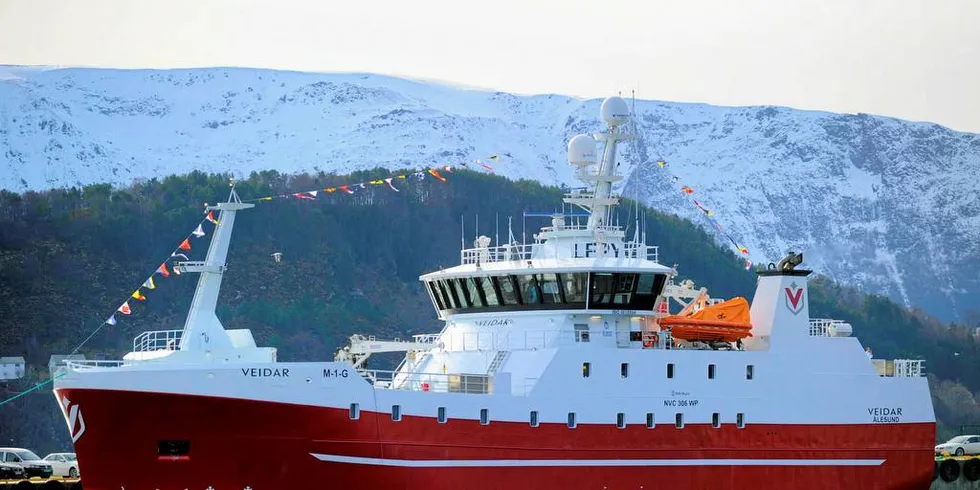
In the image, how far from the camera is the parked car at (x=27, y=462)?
3925cm

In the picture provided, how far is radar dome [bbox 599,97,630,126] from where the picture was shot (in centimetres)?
3438

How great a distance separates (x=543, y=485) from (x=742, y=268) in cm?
5392

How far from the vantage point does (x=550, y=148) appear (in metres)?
104

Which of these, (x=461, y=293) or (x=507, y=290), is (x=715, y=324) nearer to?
(x=507, y=290)

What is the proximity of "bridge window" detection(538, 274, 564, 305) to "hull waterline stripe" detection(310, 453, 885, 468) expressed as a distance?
319 centimetres

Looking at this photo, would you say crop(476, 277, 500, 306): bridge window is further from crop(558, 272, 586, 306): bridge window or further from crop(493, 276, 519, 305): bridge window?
crop(558, 272, 586, 306): bridge window

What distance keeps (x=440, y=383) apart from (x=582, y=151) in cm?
629

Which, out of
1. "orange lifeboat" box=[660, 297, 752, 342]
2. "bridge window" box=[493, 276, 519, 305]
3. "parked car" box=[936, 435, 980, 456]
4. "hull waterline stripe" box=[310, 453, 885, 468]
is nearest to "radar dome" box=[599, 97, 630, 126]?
"orange lifeboat" box=[660, 297, 752, 342]

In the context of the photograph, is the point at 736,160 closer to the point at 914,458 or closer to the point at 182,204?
the point at 182,204

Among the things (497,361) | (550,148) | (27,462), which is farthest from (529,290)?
(550,148)

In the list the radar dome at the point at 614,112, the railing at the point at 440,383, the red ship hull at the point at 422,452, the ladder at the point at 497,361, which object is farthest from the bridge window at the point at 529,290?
the radar dome at the point at 614,112

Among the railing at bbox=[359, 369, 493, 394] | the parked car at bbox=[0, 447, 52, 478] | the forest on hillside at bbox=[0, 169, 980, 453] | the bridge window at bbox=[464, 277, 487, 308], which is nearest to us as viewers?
the railing at bbox=[359, 369, 493, 394]

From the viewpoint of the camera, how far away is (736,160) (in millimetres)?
110625

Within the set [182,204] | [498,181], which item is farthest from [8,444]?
[498,181]
